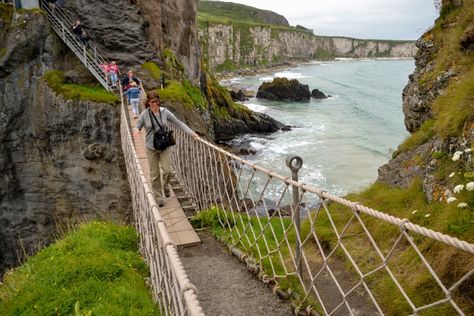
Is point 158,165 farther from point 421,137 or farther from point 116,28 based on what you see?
point 116,28

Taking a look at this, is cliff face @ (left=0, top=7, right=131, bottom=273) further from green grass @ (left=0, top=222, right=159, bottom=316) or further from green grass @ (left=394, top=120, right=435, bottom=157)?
green grass @ (left=394, top=120, right=435, bottom=157)

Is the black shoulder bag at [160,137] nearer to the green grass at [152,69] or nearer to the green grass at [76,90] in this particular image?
the green grass at [76,90]

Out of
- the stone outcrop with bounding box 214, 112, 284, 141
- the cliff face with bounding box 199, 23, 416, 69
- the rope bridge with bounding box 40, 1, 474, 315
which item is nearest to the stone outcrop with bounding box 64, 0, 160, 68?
the stone outcrop with bounding box 214, 112, 284, 141

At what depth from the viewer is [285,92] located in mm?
63906

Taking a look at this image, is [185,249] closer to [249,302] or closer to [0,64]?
[249,302]

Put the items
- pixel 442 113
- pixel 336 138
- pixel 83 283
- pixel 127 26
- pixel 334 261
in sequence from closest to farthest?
pixel 83 283
pixel 334 261
pixel 442 113
pixel 127 26
pixel 336 138

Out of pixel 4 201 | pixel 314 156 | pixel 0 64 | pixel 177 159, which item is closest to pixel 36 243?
pixel 4 201

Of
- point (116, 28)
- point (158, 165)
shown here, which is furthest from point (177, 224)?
point (116, 28)

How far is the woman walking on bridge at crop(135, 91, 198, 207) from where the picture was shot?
6867 mm

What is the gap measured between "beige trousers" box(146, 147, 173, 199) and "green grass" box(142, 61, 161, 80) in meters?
14.3

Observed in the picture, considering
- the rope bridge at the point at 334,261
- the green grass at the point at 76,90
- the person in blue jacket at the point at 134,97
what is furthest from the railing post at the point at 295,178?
the green grass at the point at 76,90

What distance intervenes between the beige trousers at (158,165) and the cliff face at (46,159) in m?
8.16

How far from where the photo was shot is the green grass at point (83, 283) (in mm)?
4430

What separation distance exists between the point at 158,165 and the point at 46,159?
1086cm
